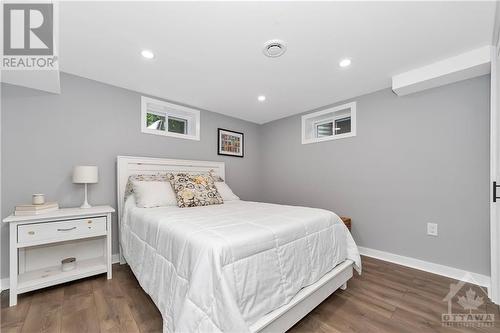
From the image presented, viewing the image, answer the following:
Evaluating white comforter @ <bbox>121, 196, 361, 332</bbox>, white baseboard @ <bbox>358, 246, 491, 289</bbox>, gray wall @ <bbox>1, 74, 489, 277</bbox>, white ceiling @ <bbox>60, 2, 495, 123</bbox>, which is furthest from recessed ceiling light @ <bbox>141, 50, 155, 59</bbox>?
white baseboard @ <bbox>358, 246, 491, 289</bbox>

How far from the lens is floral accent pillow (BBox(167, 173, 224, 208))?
7.83 ft

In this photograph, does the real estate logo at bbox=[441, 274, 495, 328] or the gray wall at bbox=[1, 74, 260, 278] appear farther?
the gray wall at bbox=[1, 74, 260, 278]

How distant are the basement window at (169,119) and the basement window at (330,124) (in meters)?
1.93

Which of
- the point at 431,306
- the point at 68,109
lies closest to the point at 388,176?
the point at 431,306

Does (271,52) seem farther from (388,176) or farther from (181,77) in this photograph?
(388,176)

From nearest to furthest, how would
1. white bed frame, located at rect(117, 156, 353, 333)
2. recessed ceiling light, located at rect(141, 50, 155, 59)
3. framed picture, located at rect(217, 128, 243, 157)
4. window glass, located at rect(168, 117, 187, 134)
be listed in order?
white bed frame, located at rect(117, 156, 353, 333), recessed ceiling light, located at rect(141, 50, 155, 59), window glass, located at rect(168, 117, 187, 134), framed picture, located at rect(217, 128, 243, 157)

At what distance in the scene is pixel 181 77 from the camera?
2490mm

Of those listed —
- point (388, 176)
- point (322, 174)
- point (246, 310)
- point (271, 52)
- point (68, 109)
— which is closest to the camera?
point (246, 310)

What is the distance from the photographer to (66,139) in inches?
92.7

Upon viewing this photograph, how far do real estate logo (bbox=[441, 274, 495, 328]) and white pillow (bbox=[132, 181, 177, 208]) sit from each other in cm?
264

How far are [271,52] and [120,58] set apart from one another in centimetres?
150

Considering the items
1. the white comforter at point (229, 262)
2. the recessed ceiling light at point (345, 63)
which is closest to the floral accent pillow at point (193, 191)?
the white comforter at point (229, 262)

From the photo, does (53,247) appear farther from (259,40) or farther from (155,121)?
(259,40)

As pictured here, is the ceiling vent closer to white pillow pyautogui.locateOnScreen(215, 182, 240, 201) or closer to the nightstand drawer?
white pillow pyautogui.locateOnScreen(215, 182, 240, 201)
